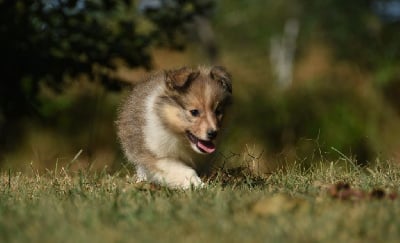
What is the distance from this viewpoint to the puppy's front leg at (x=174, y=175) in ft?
23.0

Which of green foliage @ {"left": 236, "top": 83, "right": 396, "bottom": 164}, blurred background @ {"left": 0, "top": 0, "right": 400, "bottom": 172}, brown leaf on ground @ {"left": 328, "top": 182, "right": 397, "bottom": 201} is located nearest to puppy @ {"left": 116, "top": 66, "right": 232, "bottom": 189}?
blurred background @ {"left": 0, "top": 0, "right": 400, "bottom": 172}

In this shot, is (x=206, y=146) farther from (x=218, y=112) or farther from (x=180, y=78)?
Result: (x=180, y=78)

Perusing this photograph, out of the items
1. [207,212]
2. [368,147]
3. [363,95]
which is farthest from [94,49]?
[207,212]

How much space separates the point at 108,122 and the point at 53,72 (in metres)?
4.11

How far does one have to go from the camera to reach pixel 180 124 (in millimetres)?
7395

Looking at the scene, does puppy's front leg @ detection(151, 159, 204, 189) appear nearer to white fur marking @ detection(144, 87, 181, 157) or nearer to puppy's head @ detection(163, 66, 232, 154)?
white fur marking @ detection(144, 87, 181, 157)

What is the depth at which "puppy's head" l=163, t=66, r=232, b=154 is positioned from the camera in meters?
7.22

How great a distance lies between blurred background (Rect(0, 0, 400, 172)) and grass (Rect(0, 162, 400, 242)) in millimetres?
1341

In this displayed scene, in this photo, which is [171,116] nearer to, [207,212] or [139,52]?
[207,212]

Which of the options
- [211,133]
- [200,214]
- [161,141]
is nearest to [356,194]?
[200,214]

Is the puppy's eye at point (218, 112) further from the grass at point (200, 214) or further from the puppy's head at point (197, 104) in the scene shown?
the grass at point (200, 214)

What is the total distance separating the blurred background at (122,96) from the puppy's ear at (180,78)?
83 centimetres

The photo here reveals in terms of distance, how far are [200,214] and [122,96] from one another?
27.3ft

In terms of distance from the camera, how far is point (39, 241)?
14.6 ft
